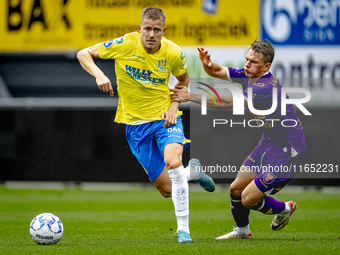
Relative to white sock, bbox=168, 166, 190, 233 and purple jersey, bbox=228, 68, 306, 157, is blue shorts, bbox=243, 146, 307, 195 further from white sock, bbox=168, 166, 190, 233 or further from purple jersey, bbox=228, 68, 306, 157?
white sock, bbox=168, 166, 190, 233

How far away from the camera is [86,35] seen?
40.8 feet

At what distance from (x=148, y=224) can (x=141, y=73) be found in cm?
254

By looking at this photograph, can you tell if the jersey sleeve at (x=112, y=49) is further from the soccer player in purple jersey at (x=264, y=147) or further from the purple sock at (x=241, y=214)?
the purple sock at (x=241, y=214)

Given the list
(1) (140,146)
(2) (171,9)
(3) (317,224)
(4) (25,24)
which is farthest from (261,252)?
(4) (25,24)

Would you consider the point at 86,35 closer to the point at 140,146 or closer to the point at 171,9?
the point at 171,9

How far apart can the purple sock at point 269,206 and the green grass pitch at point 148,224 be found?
312 millimetres

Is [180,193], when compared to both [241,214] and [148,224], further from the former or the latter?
[148,224]

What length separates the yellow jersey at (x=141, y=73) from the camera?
578cm

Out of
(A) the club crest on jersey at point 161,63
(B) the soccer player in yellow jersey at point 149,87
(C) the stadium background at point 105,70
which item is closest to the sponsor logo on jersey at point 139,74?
(B) the soccer player in yellow jersey at point 149,87

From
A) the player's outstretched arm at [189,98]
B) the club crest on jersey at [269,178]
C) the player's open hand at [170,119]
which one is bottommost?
the club crest on jersey at [269,178]

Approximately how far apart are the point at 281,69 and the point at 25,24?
6.02 meters

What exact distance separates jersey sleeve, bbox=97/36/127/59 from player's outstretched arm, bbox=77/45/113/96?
59 millimetres

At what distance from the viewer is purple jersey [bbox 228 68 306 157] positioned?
18.3ft

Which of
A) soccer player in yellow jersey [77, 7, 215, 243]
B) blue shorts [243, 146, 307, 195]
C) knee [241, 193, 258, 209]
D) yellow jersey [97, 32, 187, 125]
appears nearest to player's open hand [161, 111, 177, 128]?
soccer player in yellow jersey [77, 7, 215, 243]
